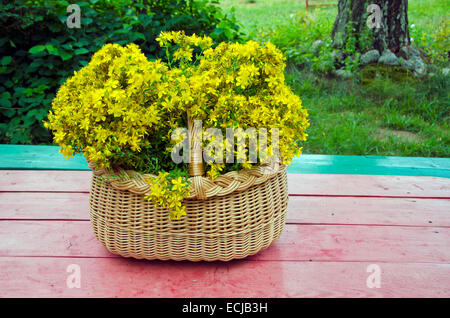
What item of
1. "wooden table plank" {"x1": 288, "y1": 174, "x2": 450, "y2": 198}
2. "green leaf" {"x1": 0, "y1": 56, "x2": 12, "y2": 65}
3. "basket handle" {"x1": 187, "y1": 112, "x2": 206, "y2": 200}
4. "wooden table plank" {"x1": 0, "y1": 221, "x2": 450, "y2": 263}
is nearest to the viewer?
"basket handle" {"x1": 187, "y1": 112, "x2": 206, "y2": 200}

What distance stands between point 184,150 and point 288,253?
19.6 inches

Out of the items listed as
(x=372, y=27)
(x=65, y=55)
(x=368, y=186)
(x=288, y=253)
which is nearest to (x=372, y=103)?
(x=372, y=27)

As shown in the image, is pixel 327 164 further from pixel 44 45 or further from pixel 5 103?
pixel 5 103

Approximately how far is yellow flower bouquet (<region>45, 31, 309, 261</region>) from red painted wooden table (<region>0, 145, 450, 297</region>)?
0.08 meters

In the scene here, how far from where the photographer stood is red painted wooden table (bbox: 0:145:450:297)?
1.29 metres

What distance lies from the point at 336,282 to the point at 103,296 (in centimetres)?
67

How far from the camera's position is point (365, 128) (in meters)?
3.48

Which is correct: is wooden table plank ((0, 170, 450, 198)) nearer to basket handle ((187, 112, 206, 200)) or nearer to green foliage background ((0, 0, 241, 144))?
basket handle ((187, 112, 206, 200))

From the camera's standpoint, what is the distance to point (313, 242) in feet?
5.06

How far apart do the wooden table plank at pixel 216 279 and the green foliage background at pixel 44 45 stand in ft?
6.84

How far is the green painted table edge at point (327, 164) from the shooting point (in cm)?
221

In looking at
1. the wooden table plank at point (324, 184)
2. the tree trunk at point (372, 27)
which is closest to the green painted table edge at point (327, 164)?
the wooden table plank at point (324, 184)

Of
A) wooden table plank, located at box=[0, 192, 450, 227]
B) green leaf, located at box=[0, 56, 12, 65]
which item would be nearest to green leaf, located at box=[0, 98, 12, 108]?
green leaf, located at box=[0, 56, 12, 65]
